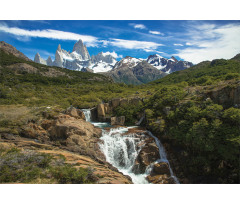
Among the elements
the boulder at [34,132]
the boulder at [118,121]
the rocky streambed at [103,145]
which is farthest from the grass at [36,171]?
the boulder at [118,121]

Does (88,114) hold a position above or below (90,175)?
above

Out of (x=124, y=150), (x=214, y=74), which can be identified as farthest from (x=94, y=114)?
(x=214, y=74)

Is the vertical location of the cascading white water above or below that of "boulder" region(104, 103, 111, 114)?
below

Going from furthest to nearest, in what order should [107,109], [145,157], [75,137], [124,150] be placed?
[107,109] < [124,150] < [75,137] < [145,157]

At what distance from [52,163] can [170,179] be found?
10.3 metres

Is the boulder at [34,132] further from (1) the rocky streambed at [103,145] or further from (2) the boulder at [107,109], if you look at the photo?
(2) the boulder at [107,109]

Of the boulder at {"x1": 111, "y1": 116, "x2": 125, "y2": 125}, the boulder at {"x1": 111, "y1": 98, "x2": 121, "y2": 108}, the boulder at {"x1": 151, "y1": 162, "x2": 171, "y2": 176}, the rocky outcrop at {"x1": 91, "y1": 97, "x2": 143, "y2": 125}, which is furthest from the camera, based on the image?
the boulder at {"x1": 111, "y1": 98, "x2": 121, "y2": 108}

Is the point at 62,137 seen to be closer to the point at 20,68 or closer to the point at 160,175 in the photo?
the point at 160,175

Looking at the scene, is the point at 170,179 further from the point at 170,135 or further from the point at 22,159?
the point at 22,159

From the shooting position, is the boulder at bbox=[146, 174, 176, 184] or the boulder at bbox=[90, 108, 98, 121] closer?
the boulder at bbox=[146, 174, 176, 184]

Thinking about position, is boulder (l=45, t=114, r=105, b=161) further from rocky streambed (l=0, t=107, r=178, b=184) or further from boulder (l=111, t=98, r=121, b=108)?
boulder (l=111, t=98, r=121, b=108)

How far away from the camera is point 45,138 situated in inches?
603

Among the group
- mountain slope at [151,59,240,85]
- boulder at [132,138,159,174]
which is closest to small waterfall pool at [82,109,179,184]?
boulder at [132,138,159,174]

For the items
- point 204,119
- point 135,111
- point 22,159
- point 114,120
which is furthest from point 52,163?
point 135,111
